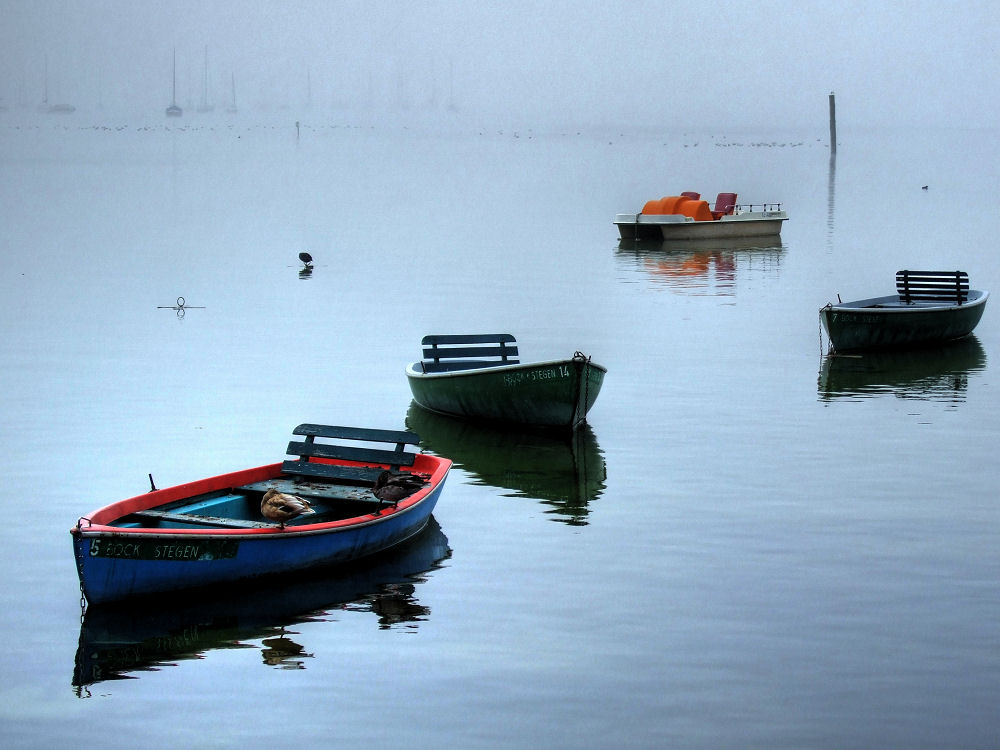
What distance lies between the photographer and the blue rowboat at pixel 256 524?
14852mm

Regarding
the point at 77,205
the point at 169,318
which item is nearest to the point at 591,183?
the point at 77,205

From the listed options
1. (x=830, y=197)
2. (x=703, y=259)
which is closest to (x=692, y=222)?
(x=703, y=259)

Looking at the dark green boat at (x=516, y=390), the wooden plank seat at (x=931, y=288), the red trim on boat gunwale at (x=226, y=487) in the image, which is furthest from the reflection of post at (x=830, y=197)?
the red trim on boat gunwale at (x=226, y=487)

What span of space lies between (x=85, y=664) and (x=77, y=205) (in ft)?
246

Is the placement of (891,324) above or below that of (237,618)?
above

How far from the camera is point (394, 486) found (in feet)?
56.5

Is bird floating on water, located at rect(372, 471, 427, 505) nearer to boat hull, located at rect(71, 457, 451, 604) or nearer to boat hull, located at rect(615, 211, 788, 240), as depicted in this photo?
boat hull, located at rect(71, 457, 451, 604)

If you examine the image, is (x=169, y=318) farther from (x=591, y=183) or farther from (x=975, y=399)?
(x=591, y=183)

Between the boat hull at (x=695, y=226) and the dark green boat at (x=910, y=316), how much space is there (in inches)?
1070

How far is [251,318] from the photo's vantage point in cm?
3934

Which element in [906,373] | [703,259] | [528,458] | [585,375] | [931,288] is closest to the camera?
[528,458]

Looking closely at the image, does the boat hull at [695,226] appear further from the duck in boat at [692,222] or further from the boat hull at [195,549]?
the boat hull at [195,549]

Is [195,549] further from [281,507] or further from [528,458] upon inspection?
[528,458]

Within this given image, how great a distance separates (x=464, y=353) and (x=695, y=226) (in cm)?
3742
